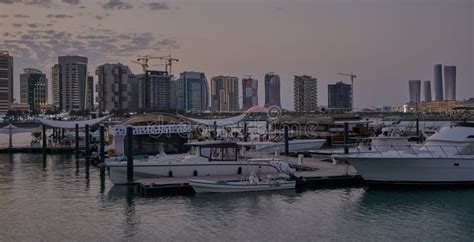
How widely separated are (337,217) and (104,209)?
11109mm

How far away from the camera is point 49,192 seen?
101 ft

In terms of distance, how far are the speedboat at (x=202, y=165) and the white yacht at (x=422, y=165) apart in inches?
181

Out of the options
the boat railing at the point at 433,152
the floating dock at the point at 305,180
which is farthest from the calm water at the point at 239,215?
the boat railing at the point at 433,152

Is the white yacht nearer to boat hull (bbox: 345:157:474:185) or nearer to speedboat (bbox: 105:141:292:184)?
boat hull (bbox: 345:157:474:185)

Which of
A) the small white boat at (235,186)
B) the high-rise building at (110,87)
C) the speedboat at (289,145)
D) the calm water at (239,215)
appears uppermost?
the high-rise building at (110,87)

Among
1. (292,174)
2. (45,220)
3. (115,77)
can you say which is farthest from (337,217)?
(115,77)

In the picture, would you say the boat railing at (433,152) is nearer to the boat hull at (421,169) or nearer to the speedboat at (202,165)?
the boat hull at (421,169)

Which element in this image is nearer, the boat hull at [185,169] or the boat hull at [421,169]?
the boat hull at [421,169]

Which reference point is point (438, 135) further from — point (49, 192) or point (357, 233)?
point (49, 192)

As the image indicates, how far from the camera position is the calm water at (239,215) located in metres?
20.6

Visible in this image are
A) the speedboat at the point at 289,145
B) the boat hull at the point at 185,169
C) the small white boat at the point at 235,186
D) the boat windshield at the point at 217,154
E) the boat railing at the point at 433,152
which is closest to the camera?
the small white boat at the point at 235,186

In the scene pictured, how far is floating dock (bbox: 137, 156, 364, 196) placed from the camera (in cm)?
2819

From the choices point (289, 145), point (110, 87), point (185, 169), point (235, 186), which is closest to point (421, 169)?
point (235, 186)

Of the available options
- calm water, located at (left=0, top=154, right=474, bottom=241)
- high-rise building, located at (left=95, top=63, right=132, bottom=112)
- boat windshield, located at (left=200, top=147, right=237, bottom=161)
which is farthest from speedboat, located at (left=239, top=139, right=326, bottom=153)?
high-rise building, located at (left=95, top=63, right=132, bottom=112)
